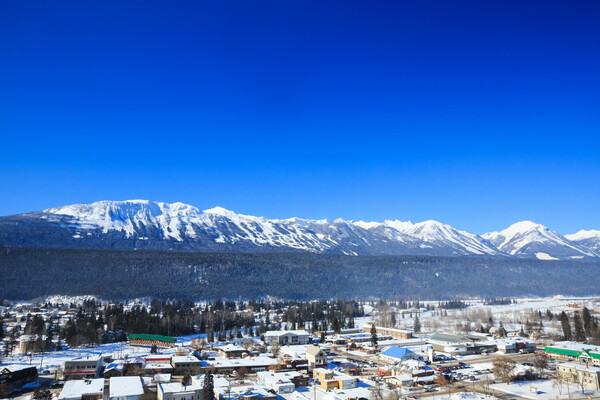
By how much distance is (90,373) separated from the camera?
36000 millimetres

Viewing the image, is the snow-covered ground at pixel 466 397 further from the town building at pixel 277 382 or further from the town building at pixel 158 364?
the town building at pixel 158 364

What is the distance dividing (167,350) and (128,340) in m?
8.96

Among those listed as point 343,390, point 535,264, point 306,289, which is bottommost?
point 343,390

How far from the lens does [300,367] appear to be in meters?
40.1

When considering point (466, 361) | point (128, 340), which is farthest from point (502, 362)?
point (128, 340)

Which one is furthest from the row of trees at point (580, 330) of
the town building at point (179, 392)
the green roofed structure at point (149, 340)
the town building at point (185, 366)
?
the green roofed structure at point (149, 340)

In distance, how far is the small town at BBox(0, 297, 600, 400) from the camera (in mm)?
30688

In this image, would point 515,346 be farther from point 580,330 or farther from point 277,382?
point 277,382

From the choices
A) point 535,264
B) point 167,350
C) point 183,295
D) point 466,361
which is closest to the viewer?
point 466,361

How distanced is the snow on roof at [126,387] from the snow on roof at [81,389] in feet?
2.56

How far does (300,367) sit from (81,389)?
17685 millimetres

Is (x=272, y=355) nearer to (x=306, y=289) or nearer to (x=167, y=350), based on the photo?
(x=167, y=350)

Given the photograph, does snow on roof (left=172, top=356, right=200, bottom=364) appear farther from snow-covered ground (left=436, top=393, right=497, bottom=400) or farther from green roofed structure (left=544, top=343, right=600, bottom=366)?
green roofed structure (left=544, top=343, right=600, bottom=366)

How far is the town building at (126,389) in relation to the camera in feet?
93.8
